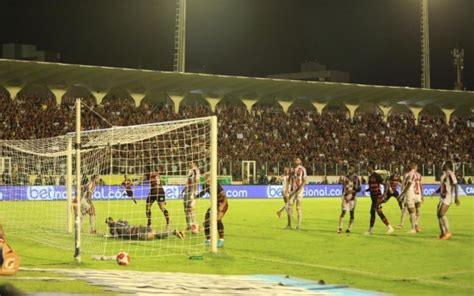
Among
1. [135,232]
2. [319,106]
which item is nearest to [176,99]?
[319,106]

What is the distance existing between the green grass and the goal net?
3.35 ft

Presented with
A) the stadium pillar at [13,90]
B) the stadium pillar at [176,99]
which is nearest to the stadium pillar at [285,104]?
the stadium pillar at [176,99]

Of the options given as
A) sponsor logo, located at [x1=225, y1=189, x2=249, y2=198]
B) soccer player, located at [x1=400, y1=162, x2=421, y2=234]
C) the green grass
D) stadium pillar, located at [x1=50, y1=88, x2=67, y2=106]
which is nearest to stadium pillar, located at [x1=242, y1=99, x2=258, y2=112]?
sponsor logo, located at [x1=225, y1=189, x2=249, y2=198]

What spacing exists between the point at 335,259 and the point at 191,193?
548 centimetres

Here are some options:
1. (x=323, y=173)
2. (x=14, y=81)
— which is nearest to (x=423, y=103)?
(x=323, y=173)

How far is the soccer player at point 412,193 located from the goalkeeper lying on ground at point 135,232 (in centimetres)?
708

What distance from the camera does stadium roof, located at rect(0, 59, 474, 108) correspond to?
150 ft

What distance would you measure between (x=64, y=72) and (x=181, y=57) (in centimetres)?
1031

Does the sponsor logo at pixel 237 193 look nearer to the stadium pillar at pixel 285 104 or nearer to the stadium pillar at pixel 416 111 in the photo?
the stadium pillar at pixel 285 104

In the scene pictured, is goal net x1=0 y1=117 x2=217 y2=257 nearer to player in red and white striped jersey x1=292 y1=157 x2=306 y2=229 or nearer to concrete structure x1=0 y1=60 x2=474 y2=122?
player in red and white striped jersey x1=292 y1=157 x2=306 y2=229

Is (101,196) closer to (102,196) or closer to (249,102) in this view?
(102,196)

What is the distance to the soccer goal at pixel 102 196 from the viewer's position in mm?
16500

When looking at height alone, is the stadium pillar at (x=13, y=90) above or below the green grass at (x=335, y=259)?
above

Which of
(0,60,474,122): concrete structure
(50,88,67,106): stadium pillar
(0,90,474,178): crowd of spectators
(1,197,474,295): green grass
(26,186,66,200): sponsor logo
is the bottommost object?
(1,197,474,295): green grass
